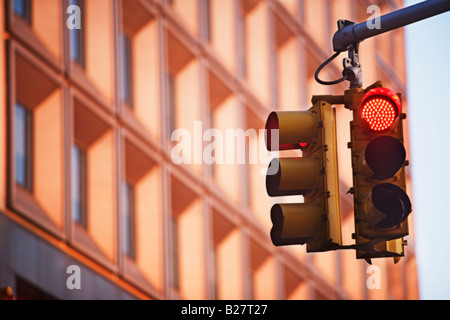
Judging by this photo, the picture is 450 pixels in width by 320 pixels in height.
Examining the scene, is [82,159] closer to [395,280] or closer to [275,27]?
[275,27]

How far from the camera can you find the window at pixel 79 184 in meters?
21.1

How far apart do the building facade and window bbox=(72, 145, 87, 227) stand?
0.03m

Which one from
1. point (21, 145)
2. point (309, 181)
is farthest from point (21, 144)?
point (309, 181)

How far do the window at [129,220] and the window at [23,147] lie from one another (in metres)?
3.32

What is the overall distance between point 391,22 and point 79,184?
589 inches

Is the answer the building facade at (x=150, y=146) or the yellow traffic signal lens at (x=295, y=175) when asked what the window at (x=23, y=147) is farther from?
the yellow traffic signal lens at (x=295, y=175)

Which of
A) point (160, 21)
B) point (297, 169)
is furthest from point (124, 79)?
point (297, 169)

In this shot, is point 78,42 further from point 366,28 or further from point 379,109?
point 379,109

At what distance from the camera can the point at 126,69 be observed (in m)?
23.4

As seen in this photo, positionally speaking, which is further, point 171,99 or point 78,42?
point 171,99

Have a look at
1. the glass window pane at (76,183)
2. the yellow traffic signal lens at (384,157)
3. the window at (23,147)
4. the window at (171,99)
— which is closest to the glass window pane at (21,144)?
the window at (23,147)

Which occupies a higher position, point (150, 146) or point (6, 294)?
point (150, 146)

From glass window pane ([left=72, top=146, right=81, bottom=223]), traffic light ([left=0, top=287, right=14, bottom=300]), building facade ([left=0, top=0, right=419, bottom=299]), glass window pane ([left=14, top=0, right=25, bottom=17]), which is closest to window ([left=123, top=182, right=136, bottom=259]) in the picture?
building facade ([left=0, top=0, right=419, bottom=299])

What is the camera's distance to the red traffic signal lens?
6.95 metres
